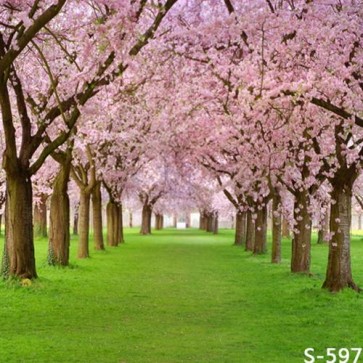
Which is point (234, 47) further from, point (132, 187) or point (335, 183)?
point (132, 187)

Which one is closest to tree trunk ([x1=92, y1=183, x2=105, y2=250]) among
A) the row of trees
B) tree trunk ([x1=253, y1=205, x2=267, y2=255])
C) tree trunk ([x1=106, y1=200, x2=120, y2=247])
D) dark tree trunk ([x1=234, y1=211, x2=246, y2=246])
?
tree trunk ([x1=106, y1=200, x2=120, y2=247])

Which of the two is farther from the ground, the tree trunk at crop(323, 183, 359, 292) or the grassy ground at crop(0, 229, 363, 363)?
the tree trunk at crop(323, 183, 359, 292)

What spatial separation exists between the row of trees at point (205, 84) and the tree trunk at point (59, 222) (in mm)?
55

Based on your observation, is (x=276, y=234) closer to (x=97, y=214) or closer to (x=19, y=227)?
(x=19, y=227)

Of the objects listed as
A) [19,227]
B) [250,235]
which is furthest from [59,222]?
[250,235]

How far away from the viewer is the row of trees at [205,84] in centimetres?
1727

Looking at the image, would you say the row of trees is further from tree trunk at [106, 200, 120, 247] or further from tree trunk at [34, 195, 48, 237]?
tree trunk at [34, 195, 48, 237]

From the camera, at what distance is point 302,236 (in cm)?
2703

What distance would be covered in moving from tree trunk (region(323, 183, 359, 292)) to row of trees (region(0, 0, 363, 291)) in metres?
0.03

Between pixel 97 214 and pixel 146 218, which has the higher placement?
pixel 97 214

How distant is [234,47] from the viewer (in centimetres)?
2000

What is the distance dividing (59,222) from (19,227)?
736cm

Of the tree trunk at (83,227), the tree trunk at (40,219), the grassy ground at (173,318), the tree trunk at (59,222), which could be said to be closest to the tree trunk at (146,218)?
the tree trunk at (40,219)

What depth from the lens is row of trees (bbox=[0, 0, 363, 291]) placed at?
17266 millimetres
